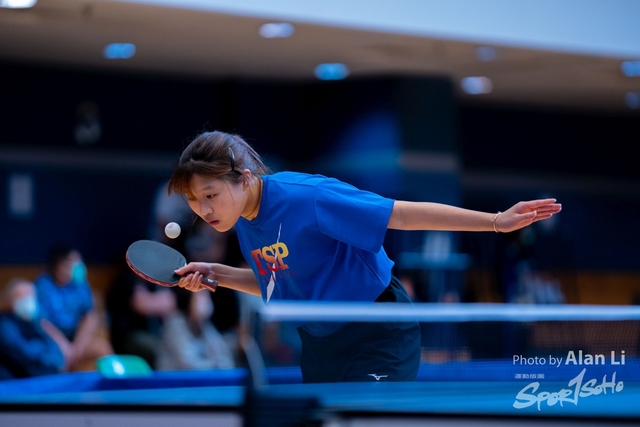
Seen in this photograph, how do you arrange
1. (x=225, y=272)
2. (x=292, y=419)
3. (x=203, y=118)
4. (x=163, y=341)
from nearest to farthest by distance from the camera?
(x=292, y=419), (x=225, y=272), (x=163, y=341), (x=203, y=118)

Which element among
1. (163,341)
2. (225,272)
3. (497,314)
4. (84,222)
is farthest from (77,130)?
(497,314)

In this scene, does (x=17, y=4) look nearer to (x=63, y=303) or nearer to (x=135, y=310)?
(x=63, y=303)

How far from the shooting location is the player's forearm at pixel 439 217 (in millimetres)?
2232

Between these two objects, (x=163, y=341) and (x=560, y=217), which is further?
(x=560, y=217)

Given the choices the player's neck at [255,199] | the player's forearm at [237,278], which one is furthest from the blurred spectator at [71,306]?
the player's neck at [255,199]

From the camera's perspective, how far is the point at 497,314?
236 centimetres

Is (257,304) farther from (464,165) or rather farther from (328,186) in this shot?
(464,165)

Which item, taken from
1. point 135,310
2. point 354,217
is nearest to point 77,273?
point 135,310

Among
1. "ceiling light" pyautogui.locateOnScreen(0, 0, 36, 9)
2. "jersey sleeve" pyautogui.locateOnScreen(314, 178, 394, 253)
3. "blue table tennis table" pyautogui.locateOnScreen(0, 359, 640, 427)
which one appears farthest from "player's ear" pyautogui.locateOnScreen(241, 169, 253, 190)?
"ceiling light" pyautogui.locateOnScreen(0, 0, 36, 9)

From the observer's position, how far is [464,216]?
7.32 feet

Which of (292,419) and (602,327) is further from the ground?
(602,327)

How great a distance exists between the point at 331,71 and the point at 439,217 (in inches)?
266

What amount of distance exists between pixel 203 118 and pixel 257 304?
24.5 ft

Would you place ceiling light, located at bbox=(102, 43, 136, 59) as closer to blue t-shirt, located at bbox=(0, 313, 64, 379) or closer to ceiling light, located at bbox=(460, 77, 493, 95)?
blue t-shirt, located at bbox=(0, 313, 64, 379)
